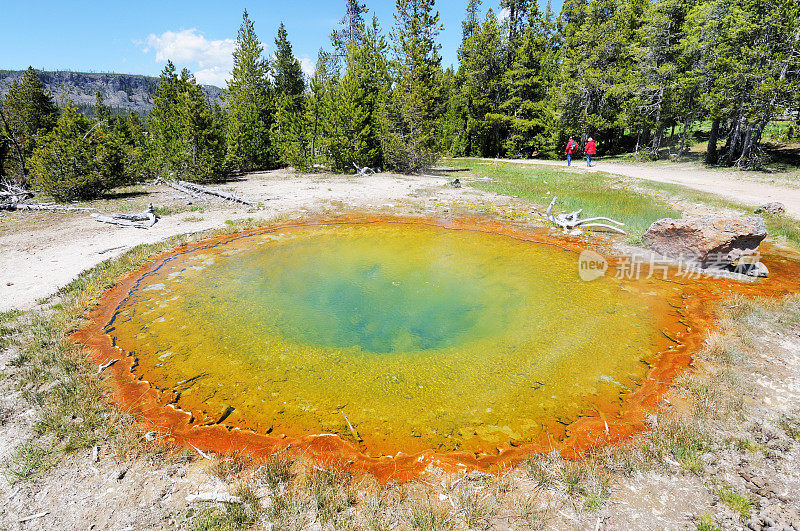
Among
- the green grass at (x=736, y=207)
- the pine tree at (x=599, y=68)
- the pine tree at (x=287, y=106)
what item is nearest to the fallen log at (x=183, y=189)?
the pine tree at (x=287, y=106)

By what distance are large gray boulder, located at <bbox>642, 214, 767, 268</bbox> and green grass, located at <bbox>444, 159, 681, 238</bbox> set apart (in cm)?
178

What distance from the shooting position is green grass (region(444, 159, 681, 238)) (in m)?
11.8

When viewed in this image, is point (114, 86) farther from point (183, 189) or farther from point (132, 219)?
point (132, 219)

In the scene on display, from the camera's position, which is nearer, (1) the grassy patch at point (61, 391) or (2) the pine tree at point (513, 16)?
(1) the grassy patch at point (61, 391)

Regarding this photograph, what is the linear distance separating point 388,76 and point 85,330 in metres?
21.0

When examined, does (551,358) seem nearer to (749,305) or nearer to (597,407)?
(597,407)

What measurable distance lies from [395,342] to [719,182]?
1887 cm

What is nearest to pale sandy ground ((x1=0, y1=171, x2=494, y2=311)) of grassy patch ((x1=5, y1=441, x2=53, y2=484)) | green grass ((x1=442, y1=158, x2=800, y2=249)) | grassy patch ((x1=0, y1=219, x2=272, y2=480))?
grassy patch ((x1=0, y1=219, x2=272, y2=480))

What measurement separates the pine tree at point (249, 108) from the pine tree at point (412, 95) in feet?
30.5

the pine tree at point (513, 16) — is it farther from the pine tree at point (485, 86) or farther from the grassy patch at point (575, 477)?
the grassy patch at point (575, 477)

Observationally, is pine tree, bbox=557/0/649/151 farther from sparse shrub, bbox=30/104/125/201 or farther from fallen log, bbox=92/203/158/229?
sparse shrub, bbox=30/104/125/201

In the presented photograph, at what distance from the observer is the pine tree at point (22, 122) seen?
50.6 feet

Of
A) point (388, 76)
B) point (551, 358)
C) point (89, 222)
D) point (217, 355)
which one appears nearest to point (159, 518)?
point (217, 355)

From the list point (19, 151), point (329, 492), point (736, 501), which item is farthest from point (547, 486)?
point (19, 151)
